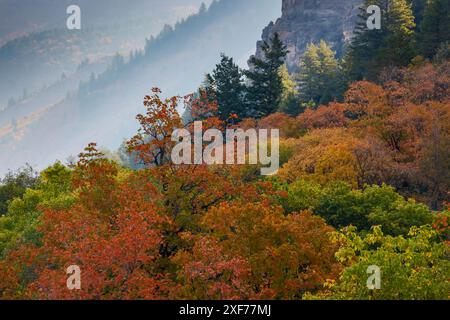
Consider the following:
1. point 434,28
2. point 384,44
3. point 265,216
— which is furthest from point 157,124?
point 434,28

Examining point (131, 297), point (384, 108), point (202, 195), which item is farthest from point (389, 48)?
point (131, 297)

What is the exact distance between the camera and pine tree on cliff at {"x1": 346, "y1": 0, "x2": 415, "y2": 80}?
60312mm

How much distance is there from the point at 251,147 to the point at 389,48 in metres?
24.4

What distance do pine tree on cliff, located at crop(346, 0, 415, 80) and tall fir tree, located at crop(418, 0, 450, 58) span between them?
5.80 ft

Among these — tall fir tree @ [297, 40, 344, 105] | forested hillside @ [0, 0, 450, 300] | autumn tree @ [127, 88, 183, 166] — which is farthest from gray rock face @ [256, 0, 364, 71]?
autumn tree @ [127, 88, 183, 166]

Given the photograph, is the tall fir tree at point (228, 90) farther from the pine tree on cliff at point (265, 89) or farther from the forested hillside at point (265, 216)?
the forested hillside at point (265, 216)

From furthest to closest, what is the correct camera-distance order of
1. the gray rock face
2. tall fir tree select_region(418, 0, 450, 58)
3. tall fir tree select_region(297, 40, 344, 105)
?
the gray rock face
tall fir tree select_region(297, 40, 344, 105)
tall fir tree select_region(418, 0, 450, 58)

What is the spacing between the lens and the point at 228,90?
2756 inches

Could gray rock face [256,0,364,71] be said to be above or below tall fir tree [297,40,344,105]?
above

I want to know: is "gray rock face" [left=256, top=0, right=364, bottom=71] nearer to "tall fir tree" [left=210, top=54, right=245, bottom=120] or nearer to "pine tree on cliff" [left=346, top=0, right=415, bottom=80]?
"pine tree on cliff" [left=346, top=0, right=415, bottom=80]

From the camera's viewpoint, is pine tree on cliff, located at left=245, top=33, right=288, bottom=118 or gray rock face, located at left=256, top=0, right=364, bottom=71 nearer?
pine tree on cliff, located at left=245, top=33, right=288, bottom=118

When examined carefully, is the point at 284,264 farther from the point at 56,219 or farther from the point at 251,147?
the point at 251,147
